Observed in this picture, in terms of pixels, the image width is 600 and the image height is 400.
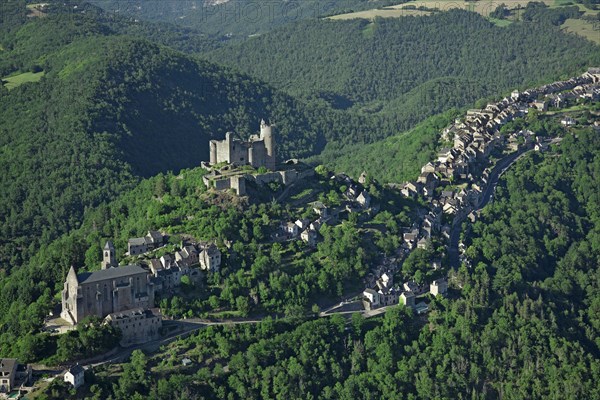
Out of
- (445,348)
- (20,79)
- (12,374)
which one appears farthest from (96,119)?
(12,374)

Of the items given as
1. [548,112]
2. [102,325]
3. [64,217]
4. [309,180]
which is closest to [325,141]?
[548,112]

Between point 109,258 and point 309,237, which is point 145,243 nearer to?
point 109,258

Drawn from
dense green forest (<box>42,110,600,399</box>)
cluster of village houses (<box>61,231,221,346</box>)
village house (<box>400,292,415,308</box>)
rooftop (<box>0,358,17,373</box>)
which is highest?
cluster of village houses (<box>61,231,221,346</box>)

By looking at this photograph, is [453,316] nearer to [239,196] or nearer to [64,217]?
[239,196]

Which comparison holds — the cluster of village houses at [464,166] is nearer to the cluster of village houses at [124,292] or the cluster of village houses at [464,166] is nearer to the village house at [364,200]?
the village house at [364,200]

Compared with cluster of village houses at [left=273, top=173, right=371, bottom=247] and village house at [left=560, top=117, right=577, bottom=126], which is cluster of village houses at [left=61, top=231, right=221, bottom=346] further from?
village house at [left=560, top=117, right=577, bottom=126]

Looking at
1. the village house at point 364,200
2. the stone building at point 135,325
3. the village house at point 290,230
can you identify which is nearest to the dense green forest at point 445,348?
the stone building at point 135,325

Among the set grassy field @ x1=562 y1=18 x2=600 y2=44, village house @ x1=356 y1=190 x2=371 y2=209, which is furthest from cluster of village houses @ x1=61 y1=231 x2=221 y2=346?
grassy field @ x1=562 y1=18 x2=600 y2=44
